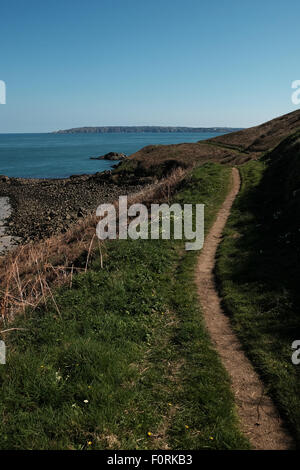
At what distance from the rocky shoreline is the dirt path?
2393 cm

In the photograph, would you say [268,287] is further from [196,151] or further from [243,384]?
[196,151]

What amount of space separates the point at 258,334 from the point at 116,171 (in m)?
63.4

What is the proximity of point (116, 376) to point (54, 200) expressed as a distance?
46393mm

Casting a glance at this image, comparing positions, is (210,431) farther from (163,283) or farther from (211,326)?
(163,283)

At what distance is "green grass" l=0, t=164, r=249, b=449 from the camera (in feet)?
17.6

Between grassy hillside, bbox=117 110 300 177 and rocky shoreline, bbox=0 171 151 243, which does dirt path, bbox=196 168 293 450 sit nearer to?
rocky shoreline, bbox=0 171 151 243

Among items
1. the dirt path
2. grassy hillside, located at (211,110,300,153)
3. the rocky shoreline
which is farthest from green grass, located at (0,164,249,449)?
grassy hillside, located at (211,110,300,153)

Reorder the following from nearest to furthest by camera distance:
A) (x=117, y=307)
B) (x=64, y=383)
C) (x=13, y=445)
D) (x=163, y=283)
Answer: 1. (x=13, y=445)
2. (x=64, y=383)
3. (x=117, y=307)
4. (x=163, y=283)

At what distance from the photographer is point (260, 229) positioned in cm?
1591

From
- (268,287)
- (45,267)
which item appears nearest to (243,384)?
(268,287)

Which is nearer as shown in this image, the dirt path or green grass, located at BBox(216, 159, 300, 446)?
the dirt path

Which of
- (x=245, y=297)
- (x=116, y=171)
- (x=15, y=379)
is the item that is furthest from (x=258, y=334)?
(x=116, y=171)

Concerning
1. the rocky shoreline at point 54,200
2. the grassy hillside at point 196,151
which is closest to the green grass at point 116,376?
the rocky shoreline at point 54,200

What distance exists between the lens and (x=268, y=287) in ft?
33.6
